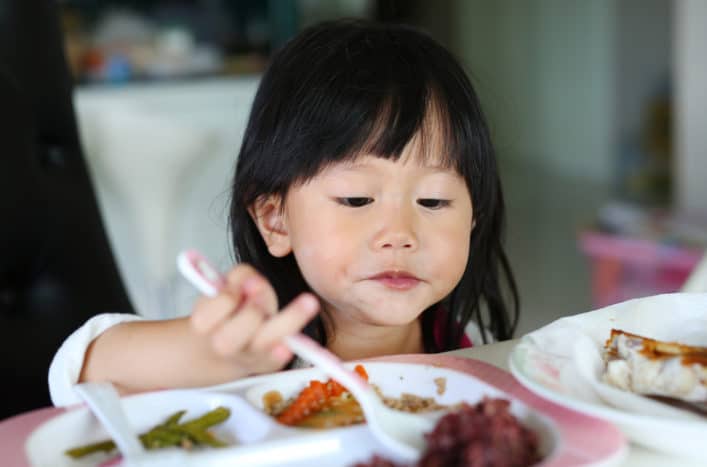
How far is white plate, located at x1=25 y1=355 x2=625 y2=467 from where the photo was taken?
1.70ft

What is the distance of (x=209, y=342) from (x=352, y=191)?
0.31 m

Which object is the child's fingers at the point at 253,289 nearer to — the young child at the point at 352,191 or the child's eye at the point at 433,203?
the young child at the point at 352,191

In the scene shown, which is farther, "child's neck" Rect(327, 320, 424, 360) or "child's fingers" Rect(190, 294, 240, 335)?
"child's neck" Rect(327, 320, 424, 360)

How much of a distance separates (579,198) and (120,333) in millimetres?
4141

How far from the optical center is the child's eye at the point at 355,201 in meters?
0.86

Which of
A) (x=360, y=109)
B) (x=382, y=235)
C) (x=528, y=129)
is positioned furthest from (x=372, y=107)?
(x=528, y=129)

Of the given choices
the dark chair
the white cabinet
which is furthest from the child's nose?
the white cabinet

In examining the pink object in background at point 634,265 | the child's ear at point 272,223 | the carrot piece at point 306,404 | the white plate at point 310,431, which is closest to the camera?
the white plate at point 310,431

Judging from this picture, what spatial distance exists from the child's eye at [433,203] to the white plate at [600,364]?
0.23 metres

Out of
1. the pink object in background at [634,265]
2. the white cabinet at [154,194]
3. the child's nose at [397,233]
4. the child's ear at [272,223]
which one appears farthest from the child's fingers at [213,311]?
the pink object in background at [634,265]

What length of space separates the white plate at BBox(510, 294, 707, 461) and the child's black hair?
268 millimetres

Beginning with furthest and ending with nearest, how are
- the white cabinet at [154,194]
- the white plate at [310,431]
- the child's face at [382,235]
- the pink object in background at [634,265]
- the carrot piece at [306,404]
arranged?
the white cabinet at [154,194]
the pink object in background at [634,265]
the child's face at [382,235]
the carrot piece at [306,404]
the white plate at [310,431]

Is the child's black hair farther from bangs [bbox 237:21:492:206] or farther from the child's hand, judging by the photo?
the child's hand

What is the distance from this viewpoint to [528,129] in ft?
19.3
